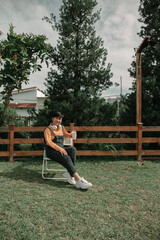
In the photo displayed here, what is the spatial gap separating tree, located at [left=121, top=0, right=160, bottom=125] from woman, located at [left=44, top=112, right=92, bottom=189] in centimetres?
335

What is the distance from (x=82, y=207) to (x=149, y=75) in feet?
18.3

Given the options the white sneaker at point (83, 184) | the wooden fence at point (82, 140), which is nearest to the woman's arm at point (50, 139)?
the white sneaker at point (83, 184)

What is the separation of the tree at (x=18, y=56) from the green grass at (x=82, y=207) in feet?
8.25

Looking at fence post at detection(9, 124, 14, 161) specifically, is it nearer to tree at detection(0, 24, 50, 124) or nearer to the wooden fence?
the wooden fence

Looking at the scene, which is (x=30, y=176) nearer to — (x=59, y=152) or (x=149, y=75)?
(x=59, y=152)

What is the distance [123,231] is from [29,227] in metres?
1.07

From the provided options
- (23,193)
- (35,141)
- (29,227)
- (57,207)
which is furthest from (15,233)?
(35,141)

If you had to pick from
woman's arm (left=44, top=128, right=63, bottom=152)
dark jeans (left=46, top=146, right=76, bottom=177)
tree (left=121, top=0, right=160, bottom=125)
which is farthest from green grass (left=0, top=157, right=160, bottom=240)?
tree (left=121, top=0, right=160, bottom=125)

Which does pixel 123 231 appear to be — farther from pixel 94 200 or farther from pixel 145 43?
pixel 145 43

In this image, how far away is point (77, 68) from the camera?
584 cm

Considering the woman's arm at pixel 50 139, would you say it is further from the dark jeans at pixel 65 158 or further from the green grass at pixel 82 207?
the green grass at pixel 82 207

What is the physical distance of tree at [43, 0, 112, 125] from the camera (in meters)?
5.62

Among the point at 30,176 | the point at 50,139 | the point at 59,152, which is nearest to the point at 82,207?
the point at 59,152

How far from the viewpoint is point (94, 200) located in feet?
8.99
